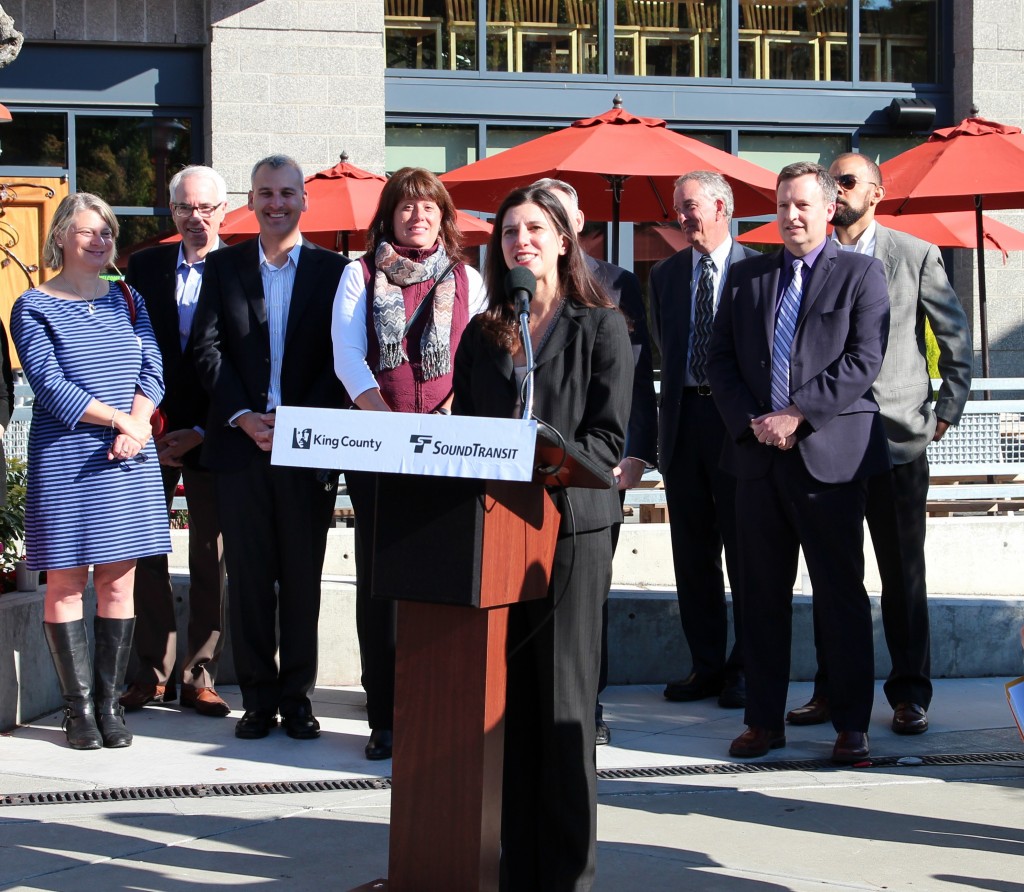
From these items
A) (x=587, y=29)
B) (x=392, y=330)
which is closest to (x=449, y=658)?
(x=392, y=330)

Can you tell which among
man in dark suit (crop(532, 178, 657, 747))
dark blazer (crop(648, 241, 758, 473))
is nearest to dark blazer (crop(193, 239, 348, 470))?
man in dark suit (crop(532, 178, 657, 747))

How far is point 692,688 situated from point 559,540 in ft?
10.2

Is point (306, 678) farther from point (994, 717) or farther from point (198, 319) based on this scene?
point (994, 717)

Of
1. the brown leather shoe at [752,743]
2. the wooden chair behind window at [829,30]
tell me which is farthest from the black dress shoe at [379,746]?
the wooden chair behind window at [829,30]

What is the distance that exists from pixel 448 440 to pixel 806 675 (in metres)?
4.50

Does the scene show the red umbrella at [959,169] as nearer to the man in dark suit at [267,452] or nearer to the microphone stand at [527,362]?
the man in dark suit at [267,452]

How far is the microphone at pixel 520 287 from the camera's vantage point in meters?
3.54

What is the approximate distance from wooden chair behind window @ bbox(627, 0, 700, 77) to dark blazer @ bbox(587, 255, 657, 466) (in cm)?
791

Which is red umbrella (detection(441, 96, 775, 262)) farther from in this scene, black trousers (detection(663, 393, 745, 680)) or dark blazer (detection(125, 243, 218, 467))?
dark blazer (detection(125, 243, 218, 467))

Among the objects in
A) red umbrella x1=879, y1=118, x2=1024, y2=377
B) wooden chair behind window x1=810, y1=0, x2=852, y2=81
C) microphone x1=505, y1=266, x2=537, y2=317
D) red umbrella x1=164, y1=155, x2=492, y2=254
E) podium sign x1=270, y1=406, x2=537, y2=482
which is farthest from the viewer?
wooden chair behind window x1=810, y1=0, x2=852, y2=81

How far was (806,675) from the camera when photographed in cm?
715

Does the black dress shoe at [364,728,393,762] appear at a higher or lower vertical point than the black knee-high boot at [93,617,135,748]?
lower

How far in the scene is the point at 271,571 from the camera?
5840 millimetres

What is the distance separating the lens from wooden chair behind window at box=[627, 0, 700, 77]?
43.1 ft
